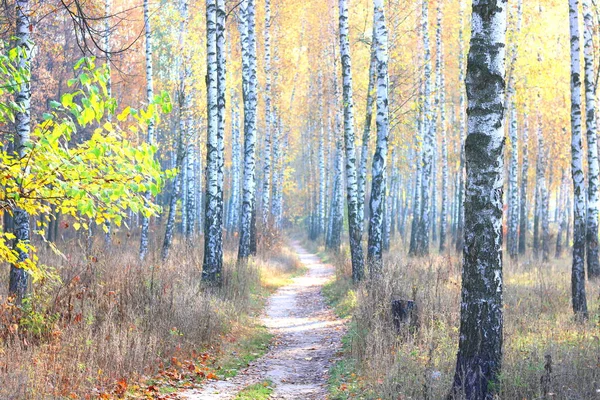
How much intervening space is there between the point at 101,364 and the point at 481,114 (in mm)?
4998

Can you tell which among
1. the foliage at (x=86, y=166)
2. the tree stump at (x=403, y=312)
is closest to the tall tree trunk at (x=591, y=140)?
the tree stump at (x=403, y=312)

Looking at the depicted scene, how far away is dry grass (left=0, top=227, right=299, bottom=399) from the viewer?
18.8 feet

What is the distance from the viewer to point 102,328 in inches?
277

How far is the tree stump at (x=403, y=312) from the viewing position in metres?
8.53

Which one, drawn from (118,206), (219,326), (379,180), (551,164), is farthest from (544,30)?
(118,206)

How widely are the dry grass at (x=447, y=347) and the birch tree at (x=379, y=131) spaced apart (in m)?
2.15

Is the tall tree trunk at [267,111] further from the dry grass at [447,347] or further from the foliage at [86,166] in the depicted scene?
the foliage at [86,166]

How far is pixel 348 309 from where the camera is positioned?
12.3 m

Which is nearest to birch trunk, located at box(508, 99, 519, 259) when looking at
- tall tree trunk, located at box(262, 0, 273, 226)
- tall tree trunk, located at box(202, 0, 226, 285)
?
tall tree trunk, located at box(262, 0, 273, 226)

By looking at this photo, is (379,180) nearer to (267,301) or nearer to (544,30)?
(267,301)

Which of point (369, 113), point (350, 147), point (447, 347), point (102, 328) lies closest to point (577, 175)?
point (447, 347)

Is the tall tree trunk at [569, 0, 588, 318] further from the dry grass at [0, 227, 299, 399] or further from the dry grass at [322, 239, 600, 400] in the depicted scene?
the dry grass at [0, 227, 299, 399]

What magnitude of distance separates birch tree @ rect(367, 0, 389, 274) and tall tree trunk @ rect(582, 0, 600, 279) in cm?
437

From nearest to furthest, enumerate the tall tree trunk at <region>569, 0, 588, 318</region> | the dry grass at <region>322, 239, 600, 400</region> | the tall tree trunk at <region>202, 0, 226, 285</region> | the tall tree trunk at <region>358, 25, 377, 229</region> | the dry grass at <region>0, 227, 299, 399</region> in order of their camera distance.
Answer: the dry grass at <region>322, 239, 600, 400</region> < the dry grass at <region>0, 227, 299, 399</region> < the tall tree trunk at <region>569, 0, 588, 318</region> < the tall tree trunk at <region>202, 0, 226, 285</region> < the tall tree trunk at <region>358, 25, 377, 229</region>
